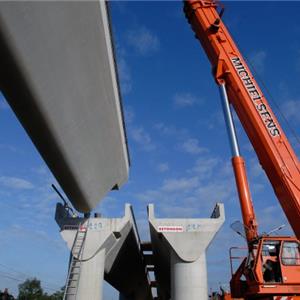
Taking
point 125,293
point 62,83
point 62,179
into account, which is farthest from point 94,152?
point 125,293

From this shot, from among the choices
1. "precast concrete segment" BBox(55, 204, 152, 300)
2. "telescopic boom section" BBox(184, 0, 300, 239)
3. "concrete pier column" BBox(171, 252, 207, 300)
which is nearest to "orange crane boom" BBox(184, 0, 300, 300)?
"telescopic boom section" BBox(184, 0, 300, 239)

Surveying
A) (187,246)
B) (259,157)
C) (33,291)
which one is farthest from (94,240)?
(33,291)

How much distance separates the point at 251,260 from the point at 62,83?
6.28m

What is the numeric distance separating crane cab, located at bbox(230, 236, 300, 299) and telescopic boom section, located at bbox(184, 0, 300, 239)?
0.84 meters

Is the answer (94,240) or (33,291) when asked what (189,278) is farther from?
(33,291)

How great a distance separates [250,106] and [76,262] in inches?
321

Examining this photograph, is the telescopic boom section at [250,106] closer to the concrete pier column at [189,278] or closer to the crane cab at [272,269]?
the crane cab at [272,269]

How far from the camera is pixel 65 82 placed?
8.82 m

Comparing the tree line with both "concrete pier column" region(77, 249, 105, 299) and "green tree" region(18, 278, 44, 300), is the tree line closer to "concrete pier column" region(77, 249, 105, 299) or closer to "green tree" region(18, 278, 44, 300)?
"green tree" region(18, 278, 44, 300)

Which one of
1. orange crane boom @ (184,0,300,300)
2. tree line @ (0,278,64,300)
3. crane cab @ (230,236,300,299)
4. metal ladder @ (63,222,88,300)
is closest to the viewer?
crane cab @ (230,236,300,299)

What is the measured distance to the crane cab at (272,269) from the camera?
9023 millimetres

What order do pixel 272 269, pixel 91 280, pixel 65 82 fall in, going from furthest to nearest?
pixel 91 280 < pixel 272 269 < pixel 65 82

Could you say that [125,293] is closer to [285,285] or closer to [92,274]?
[92,274]

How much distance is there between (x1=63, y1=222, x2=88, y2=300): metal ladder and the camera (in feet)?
45.0
